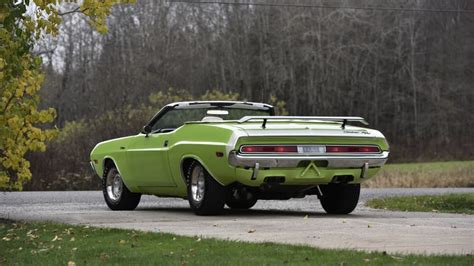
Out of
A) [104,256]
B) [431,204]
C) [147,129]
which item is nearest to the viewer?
[104,256]

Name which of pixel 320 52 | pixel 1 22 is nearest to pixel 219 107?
pixel 1 22

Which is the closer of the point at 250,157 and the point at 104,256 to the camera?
the point at 104,256

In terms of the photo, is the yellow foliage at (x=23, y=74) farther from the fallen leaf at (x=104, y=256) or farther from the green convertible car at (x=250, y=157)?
the fallen leaf at (x=104, y=256)

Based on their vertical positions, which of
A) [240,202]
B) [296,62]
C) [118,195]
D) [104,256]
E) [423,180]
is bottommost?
[423,180]

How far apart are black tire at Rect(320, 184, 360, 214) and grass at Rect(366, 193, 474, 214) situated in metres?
2.54

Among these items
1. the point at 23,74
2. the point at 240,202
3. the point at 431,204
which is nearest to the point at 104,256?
the point at 23,74

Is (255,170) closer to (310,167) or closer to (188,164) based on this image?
(310,167)

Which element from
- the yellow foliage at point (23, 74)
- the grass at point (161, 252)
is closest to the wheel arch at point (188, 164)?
the yellow foliage at point (23, 74)

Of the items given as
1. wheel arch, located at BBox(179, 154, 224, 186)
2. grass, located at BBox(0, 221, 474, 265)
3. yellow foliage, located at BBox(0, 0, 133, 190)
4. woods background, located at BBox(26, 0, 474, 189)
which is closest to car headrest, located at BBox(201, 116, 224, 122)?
wheel arch, located at BBox(179, 154, 224, 186)

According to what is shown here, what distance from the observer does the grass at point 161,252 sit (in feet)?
26.5

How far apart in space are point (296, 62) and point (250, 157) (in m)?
51.9

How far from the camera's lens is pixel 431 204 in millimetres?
18172

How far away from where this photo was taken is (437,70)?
67375mm

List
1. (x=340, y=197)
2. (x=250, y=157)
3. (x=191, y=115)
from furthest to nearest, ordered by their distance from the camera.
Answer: (x=191, y=115)
(x=340, y=197)
(x=250, y=157)
